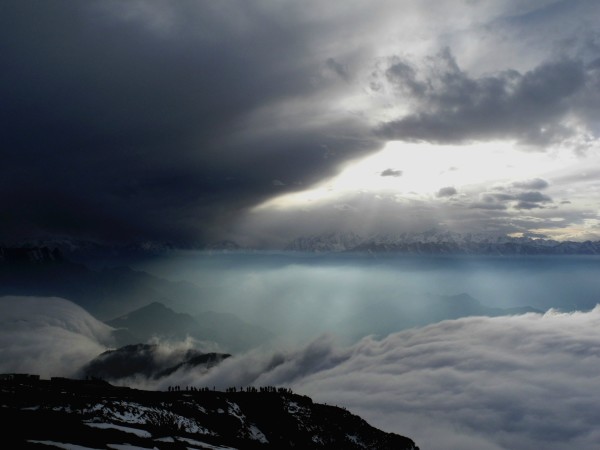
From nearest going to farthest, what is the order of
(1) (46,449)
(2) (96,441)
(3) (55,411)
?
(1) (46,449), (2) (96,441), (3) (55,411)

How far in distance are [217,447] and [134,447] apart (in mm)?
38888

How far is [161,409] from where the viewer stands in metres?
200

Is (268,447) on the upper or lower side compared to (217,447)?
lower

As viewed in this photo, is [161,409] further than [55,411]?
Yes

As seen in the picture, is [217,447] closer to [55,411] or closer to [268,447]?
[268,447]

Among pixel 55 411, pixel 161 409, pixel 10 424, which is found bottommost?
pixel 161 409

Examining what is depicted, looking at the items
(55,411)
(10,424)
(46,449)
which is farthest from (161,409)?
(46,449)

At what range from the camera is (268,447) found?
628ft

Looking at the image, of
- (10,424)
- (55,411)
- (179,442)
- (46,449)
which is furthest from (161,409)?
(46,449)

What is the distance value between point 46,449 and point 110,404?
3739 inches

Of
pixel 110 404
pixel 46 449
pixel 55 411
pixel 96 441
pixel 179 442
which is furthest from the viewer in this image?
pixel 110 404

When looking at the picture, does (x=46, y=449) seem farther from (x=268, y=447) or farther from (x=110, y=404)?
(x=268, y=447)

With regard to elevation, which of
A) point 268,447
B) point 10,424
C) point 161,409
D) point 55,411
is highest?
point 10,424

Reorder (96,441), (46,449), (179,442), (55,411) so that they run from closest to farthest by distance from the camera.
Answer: (46,449)
(96,441)
(179,442)
(55,411)
